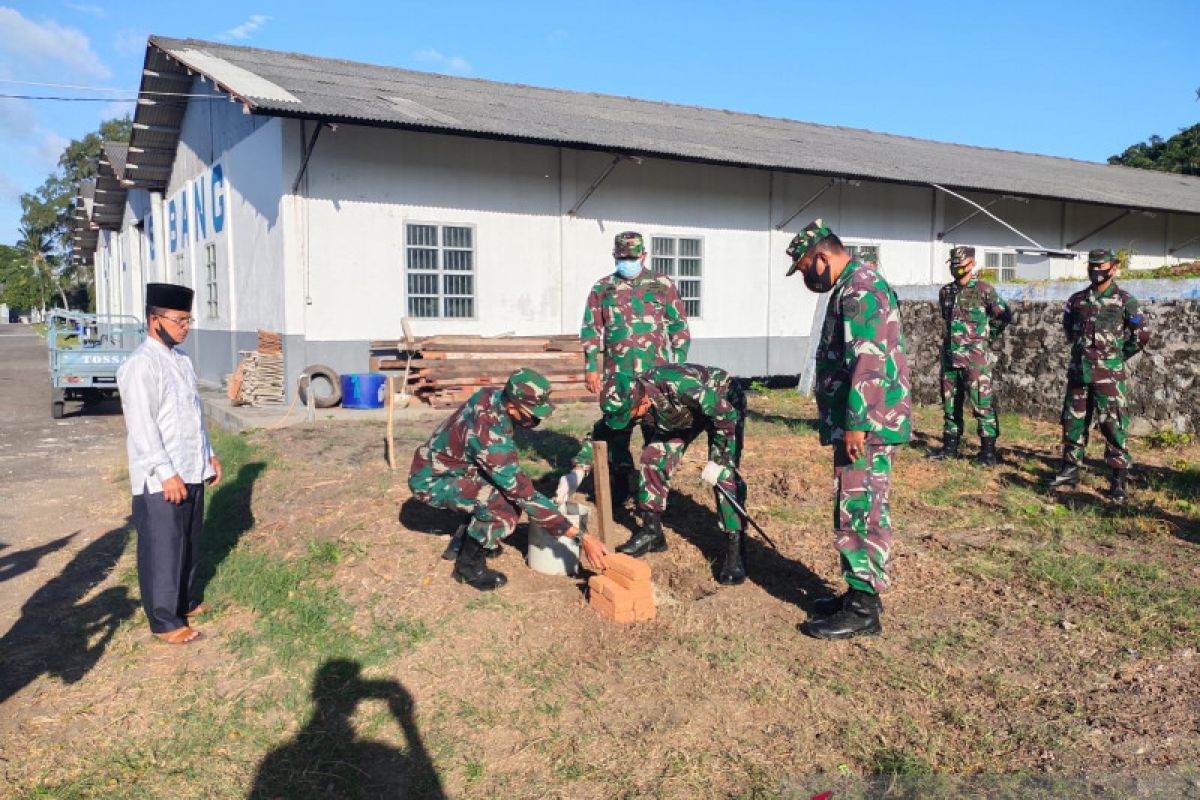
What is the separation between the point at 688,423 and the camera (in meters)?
5.00

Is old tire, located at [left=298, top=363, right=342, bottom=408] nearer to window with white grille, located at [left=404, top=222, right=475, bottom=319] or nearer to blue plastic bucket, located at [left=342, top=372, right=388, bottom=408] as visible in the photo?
blue plastic bucket, located at [left=342, top=372, right=388, bottom=408]

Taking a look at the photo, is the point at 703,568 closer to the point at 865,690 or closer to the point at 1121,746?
the point at 865,690

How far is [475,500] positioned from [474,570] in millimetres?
407

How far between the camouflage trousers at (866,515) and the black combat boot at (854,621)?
0.07m

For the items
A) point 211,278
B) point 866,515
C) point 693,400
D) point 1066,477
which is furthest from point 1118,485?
point 211,278

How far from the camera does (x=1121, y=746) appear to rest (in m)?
3.12

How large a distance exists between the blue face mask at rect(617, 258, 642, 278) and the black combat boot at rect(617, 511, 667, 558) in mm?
1780

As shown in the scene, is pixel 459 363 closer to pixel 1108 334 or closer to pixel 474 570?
pixel 474 570

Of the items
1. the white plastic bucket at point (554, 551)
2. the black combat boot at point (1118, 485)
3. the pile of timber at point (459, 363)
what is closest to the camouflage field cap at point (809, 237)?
the white plastic bucket at point (554, 551)

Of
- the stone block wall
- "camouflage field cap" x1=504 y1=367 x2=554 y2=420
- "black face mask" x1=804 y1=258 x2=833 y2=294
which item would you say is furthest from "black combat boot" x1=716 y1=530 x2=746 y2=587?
the stone block wall

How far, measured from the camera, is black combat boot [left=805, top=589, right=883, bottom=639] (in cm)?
406

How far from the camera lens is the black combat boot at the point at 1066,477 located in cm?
681

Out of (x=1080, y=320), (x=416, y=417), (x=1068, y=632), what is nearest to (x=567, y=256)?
(x=416, y=417)

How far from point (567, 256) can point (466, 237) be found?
1.69 metres
